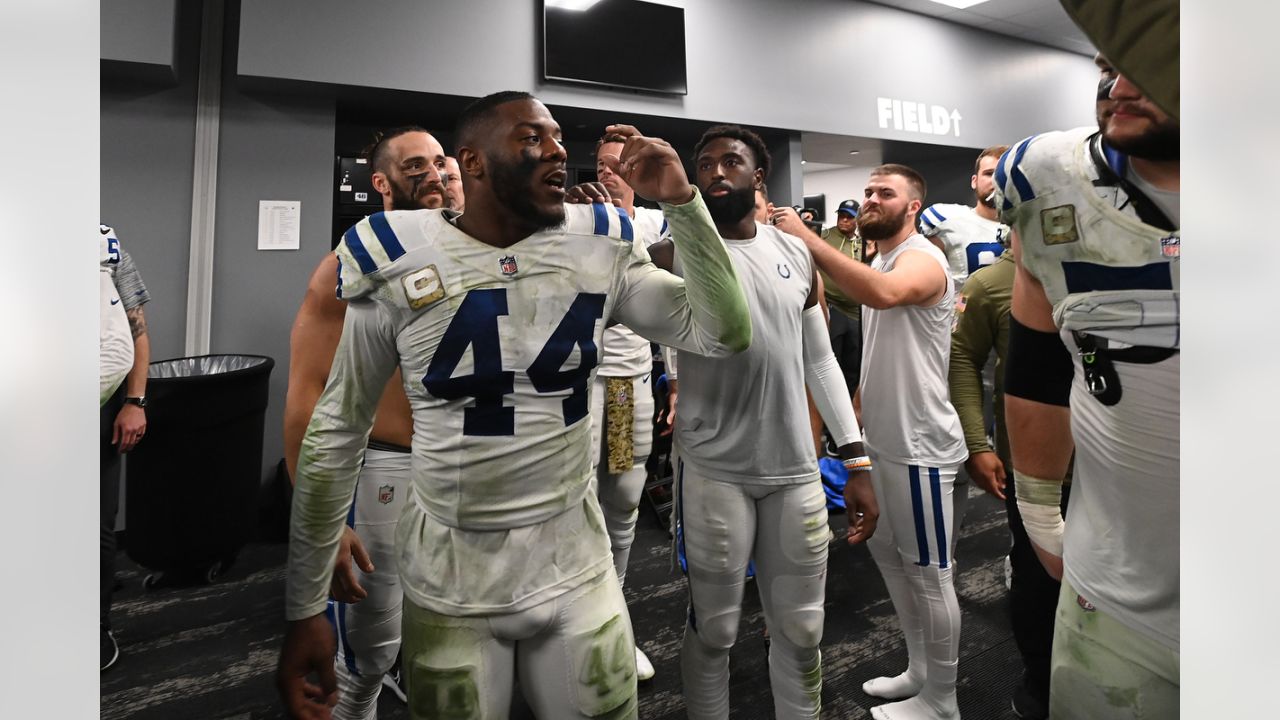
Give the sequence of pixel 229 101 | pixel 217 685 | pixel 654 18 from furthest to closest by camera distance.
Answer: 1. pixel 654 18
2. pixel 229 101
3. pixel 217 685

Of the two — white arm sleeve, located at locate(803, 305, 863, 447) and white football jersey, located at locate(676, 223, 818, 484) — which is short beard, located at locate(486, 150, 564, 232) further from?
white arm sleeve, located at locate(803, 305, 863, 447)

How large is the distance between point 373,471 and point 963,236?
189 cm

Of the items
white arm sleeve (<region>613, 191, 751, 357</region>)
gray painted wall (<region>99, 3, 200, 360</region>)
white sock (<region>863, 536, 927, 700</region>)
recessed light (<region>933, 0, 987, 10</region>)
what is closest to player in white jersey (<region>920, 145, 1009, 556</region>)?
white sock (<region>863, 536, 927, 700</region>)

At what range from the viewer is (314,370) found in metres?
1.38

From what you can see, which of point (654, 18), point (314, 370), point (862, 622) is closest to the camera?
point (314, 370)

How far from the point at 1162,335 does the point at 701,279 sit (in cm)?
58

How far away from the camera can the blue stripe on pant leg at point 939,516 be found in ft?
5.42

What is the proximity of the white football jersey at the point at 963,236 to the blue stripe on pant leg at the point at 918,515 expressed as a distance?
738mm

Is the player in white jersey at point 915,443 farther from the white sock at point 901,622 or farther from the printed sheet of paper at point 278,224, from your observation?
the printed sheet of paper at point 278,224

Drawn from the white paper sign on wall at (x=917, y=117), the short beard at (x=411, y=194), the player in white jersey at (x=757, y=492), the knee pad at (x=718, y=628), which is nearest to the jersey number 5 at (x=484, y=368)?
the player in white jersey at (x=757, y=492)

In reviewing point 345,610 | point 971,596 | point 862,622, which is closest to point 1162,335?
point 345,610

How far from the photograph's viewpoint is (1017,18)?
441 centimetres
